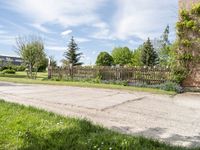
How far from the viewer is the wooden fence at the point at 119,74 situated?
1745 cm

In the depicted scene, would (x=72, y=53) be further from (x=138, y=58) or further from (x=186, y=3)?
(x=186, y=3)

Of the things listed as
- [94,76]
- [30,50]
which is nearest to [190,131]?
[94,76]

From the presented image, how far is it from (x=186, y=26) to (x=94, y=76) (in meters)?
8.66

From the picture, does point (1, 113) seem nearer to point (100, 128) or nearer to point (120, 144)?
point (100, 128)

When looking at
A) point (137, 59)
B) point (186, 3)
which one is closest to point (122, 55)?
point (137, 59)

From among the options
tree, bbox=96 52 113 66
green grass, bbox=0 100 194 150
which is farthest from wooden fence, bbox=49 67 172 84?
tree, bbox=96 52 113 66

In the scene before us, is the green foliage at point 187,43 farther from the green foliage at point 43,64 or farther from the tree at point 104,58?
the tree at point 104,58

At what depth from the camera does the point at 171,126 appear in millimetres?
6320

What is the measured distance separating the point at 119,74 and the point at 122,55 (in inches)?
1937

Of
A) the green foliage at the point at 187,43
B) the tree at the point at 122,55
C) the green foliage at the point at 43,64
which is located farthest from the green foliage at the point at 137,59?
the green foliage at the point at 187,43

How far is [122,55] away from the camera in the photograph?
68562 millimetres

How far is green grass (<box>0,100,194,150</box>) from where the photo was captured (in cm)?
439

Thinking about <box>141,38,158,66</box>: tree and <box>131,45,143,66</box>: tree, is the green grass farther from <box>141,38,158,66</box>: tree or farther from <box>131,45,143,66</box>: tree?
<box>131,45,143,66</box>: tree

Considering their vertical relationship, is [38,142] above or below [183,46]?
below
